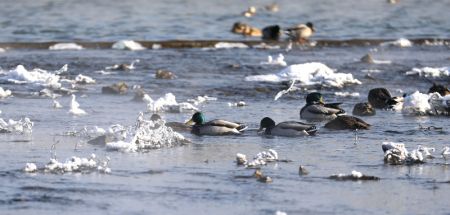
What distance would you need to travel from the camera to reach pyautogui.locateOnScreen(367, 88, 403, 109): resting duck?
19434mm

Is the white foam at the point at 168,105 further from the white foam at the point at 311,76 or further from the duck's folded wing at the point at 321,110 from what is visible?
the white foam at the point at 311,76

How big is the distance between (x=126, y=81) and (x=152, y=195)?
1102 cm

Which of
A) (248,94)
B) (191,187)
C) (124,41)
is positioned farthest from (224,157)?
(124,41)

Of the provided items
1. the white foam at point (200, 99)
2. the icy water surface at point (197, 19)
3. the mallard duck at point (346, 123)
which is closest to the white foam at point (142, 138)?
the mallard duck at point (346, 123)

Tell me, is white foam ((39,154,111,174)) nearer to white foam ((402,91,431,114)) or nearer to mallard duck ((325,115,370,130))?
mallard duck ((325,115,370,130))

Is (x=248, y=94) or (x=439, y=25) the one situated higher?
(x=439, y=25)

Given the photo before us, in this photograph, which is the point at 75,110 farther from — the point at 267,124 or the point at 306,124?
the point at 306,124

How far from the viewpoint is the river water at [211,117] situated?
11.5 metres

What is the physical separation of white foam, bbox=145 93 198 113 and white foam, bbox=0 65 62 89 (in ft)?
9.58

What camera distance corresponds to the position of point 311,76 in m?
22.7

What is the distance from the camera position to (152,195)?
11.6 meters

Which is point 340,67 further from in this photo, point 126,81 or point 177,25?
point 177,25

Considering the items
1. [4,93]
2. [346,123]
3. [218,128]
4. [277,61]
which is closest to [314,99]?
[346,123]

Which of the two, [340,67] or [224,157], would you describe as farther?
[340,67]
